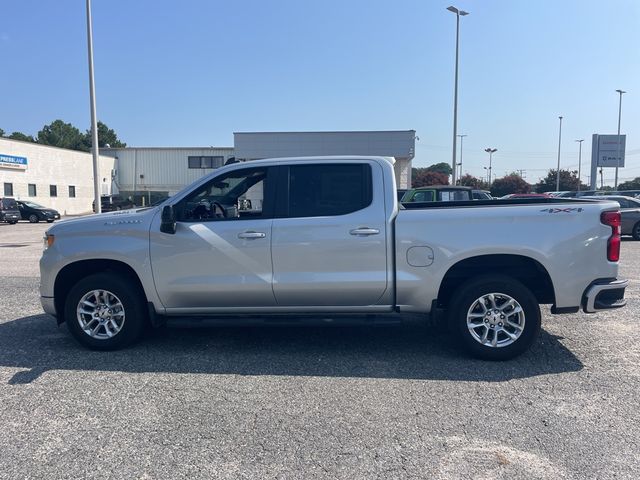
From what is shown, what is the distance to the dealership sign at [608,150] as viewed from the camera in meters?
48.0

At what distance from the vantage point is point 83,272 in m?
5.74

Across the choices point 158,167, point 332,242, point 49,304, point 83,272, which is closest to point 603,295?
point 332,242

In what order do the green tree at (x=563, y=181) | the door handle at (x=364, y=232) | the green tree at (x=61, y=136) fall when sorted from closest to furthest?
the door handle at (x=364, y=232), the green tree at (x=563, y=181), the green tree at (x=61, y=136)

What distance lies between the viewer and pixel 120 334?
548 cm

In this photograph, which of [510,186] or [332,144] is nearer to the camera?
[332,144]

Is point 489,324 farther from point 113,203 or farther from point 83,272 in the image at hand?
point 113,203

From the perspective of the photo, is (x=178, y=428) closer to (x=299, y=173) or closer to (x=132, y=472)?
(x=132, y=472)

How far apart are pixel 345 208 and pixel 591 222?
2.39 m

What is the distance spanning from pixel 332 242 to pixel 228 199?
4.20ft

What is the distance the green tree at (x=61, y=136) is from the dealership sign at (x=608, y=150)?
263 feet

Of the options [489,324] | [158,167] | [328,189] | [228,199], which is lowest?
[489,324]

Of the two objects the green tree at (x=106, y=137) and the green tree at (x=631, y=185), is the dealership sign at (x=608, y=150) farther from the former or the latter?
the green tree at (x=106, y=137)

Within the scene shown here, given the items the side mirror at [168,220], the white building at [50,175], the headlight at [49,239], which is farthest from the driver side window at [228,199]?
the white building at [50,175]

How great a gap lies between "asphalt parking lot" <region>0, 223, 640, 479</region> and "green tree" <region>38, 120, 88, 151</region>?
316 ft
